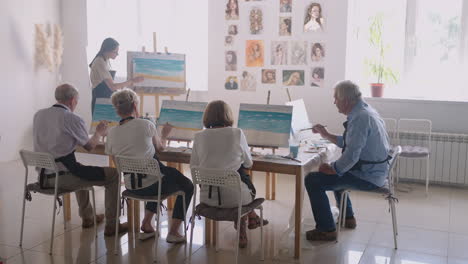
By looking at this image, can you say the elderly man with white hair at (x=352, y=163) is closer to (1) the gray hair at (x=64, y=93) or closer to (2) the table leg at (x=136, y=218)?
(2) the table leg at (x=136, y=218)

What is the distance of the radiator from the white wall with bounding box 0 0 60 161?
15.6 ft

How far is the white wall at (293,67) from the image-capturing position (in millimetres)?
5707

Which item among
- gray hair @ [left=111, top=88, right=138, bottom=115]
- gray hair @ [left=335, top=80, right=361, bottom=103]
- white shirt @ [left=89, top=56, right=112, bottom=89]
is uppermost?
white shirt @ [left=89, top=56, right=112, bottom=89]

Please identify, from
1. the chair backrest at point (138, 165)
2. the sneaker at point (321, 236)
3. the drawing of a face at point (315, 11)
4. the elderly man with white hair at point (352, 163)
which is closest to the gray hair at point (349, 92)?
the elderly man with white hair at point (352, 163)

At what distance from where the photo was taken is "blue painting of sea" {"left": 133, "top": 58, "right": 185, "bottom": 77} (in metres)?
5.23

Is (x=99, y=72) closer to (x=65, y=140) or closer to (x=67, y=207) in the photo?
(x=67, y=207)

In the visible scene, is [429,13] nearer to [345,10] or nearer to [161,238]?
[345,10]

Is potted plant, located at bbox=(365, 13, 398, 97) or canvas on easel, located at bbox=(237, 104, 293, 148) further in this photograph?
potted plant, located at bbox=(365, 13, 398, 97)

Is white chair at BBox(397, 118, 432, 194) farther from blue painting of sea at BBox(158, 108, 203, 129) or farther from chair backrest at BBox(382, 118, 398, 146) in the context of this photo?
blue painting of sea at BBox(158, 108, 203, 129)

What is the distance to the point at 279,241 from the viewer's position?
3807mm

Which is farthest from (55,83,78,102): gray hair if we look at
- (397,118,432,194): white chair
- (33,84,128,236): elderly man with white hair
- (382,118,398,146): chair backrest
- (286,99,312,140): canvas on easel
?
(382,118,398,146): chair backrest

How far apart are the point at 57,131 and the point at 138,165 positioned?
0.70 m

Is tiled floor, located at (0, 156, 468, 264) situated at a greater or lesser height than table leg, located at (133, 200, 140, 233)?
lesser

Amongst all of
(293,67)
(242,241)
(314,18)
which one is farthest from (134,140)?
(314,18)
